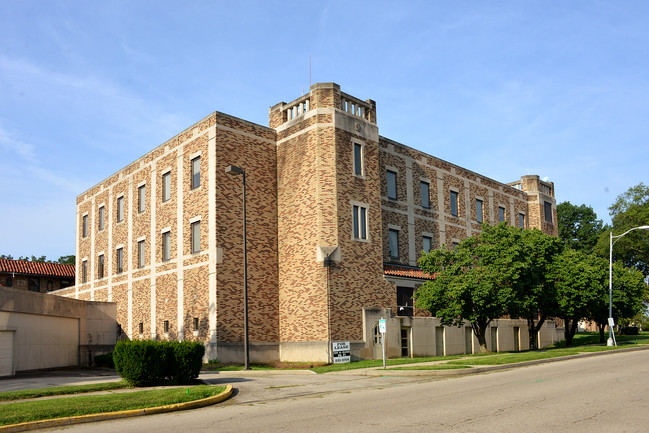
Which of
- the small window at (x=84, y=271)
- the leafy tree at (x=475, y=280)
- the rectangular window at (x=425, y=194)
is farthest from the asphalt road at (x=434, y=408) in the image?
the small window at (x=84, y=271)

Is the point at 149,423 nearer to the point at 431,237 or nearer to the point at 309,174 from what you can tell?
the point at 309,174

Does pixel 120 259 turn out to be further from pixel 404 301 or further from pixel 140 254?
pixel 404 301

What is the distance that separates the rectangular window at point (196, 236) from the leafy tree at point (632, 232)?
185 ft

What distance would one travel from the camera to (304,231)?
3350 centimetres

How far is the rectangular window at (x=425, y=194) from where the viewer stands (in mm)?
43125

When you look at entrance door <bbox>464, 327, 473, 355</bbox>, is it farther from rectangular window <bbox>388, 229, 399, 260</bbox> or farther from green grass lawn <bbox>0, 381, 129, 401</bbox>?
green grass lawn <bbox>0, 381, 129, 401</bbox>

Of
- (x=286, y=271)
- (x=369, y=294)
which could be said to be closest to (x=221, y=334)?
(x=286, y=271)

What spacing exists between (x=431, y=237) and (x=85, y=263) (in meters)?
28.5

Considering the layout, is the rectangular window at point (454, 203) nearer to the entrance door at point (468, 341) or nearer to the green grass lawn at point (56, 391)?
the entrance door at point (468, 341)

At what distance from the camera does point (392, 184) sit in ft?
132

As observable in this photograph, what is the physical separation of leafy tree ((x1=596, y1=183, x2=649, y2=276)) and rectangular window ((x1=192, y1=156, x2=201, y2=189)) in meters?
56.3

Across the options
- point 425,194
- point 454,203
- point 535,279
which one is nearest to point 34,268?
point 425,194

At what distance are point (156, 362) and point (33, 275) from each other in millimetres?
47185

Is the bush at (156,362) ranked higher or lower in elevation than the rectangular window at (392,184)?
lower
